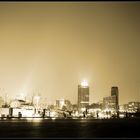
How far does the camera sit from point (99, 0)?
29.8m

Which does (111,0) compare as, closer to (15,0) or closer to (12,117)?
(15,0)

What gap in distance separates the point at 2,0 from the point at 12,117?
551 feet

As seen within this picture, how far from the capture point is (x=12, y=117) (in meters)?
194

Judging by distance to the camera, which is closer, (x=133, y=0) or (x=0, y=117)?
(x=133, y=0)

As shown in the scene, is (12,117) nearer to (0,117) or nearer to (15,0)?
(0,117)

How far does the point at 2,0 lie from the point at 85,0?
6.26 metres

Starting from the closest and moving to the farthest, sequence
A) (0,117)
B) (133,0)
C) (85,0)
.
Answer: (85,0), (133,0), (0,117)

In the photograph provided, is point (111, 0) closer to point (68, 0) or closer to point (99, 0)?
point (99, 0)

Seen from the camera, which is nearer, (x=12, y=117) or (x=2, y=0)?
(x=2, y=0)

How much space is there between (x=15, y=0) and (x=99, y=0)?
20.7 ft

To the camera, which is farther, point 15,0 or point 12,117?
point 12,117

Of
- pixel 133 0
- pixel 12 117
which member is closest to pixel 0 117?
pixel 12 117

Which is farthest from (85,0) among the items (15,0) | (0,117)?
(0,117)

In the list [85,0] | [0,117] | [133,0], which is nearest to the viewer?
[85,0]
